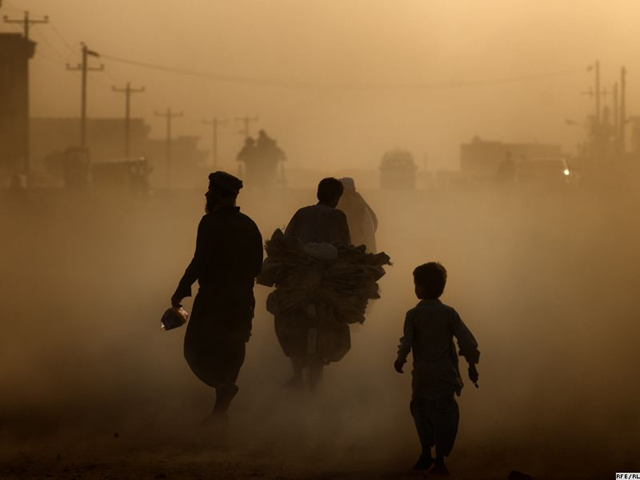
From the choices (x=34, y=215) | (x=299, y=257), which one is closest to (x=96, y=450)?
(x=299, y=257)

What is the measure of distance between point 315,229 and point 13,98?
83.3 meters

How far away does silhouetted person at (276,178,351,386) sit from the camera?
1230 centimetres

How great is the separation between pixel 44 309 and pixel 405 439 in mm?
10929

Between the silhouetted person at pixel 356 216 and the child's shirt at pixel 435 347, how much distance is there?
546 centimetres

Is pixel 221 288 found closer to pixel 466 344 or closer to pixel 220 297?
pixel 220 297

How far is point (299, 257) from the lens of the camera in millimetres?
12016

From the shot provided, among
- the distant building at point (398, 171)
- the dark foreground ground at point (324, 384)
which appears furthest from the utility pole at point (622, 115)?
the dark foreground ground at point (324, 384)

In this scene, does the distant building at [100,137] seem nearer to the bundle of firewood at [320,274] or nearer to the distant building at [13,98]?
the distant building at [13,98]

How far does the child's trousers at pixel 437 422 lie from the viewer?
28.3 feet

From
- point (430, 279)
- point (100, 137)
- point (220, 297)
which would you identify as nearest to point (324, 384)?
point (220, 297)

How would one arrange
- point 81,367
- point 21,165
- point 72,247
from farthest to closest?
1. point 21,165
2. point 72,247
3. point 81,367

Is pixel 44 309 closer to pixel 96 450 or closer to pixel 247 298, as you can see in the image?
pixel 247 298

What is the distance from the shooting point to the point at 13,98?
9338cm

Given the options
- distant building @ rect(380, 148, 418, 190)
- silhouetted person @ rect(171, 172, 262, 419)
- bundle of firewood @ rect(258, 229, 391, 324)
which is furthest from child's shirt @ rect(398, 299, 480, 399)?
distant building @ rect(380, 148, 418, 190)
